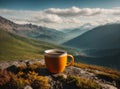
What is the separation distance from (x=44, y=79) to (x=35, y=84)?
14.2 inches

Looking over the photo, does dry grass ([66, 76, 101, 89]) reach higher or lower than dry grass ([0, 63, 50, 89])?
lower

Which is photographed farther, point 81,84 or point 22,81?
point 81,84

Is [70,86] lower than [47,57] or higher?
lower

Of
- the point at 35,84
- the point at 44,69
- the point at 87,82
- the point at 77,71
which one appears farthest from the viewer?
the point at 77,71

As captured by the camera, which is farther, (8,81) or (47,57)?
(47,57)

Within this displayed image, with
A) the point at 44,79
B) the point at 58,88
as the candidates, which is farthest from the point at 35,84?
the point at 58,88

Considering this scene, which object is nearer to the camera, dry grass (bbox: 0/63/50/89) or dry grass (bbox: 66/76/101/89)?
dry grass (bbox: 0/63/50/89)

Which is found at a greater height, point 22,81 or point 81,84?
point 22,81

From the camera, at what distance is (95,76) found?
7.76 metres

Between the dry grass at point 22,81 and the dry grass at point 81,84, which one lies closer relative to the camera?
the dry grass at point 22,81

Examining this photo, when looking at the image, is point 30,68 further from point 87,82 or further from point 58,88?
point 87,82

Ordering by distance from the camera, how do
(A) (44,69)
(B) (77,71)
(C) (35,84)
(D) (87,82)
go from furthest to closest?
(B) (77,71), (A) (44,69), (D) (87,82), (C) (35,84)

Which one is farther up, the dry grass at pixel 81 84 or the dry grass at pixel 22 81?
the dry grass at pixel 22 81

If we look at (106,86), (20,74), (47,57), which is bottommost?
(106,86)
